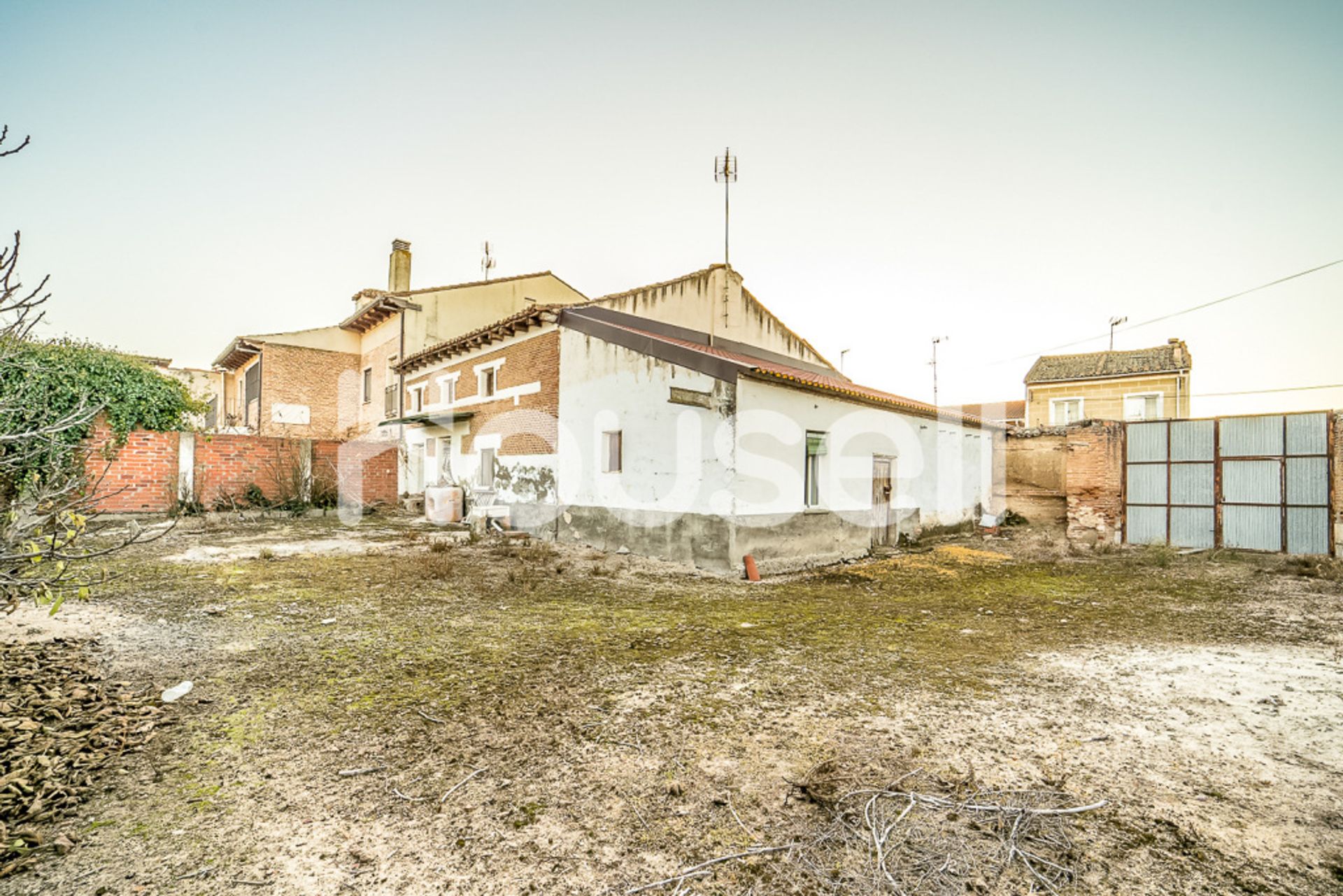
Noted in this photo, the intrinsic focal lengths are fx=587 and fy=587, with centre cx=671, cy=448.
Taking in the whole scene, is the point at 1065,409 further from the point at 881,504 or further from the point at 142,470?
the point at 142,470

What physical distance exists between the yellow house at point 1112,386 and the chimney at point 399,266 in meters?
25.9

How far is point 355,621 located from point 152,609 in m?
2.28

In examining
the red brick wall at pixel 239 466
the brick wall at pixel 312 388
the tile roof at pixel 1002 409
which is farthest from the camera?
the tile roof at pixel 1002 409

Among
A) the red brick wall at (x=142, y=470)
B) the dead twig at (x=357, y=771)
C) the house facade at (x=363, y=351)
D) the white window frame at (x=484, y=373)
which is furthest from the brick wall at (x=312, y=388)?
the dead twig at (x=357, y=771)

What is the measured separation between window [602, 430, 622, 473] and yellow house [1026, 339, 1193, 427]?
21428 millimetres

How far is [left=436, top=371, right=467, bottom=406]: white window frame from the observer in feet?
54.7

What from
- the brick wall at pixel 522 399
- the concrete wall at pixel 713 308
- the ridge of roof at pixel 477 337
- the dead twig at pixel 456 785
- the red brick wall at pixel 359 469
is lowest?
the dead twig at pixel 456 785

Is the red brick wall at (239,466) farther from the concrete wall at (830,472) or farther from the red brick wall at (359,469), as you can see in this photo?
the concrete wall at (830,472)

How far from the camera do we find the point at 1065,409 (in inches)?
1056

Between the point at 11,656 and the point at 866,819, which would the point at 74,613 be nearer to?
the point at 11,656

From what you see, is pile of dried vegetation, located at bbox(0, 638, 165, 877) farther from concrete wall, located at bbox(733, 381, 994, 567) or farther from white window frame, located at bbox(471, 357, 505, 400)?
white window frame, located at bbox(471, 357, 505, 400)

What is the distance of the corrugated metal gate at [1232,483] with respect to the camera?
10.7 metres

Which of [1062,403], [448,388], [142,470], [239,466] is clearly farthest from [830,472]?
[1062,403]

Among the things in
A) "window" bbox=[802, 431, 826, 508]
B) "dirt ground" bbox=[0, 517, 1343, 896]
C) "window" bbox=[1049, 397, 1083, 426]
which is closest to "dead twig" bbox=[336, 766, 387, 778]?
"dirt ground" bbox=[0, 517, 1343, 896]
